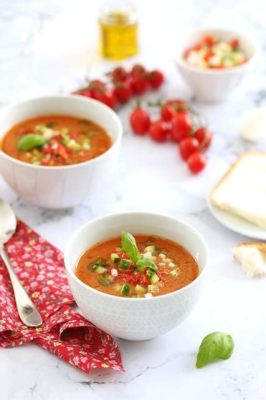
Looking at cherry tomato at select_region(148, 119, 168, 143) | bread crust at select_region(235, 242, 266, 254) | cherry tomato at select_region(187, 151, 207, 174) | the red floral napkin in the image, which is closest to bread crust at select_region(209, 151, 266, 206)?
cherry tomato at select_region(187, 151, 207, 174)

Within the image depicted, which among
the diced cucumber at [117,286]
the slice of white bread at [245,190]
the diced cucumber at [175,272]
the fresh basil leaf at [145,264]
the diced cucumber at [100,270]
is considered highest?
the fresh basil leaf at [145,264]

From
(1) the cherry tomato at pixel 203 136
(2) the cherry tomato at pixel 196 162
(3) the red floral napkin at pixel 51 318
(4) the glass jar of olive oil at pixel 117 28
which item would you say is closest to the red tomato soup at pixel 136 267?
(3) the red floral napkin at pixel 51 318

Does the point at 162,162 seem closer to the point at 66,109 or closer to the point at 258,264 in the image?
the point at 66,109

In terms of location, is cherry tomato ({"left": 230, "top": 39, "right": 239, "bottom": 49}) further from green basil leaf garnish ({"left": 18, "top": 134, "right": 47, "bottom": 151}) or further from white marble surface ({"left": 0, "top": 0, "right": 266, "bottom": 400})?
green basil leaf garnish ({"left": 18, "top": 134, "right": 47, "bottom": 151})

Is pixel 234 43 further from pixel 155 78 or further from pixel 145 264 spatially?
pixel 145 264

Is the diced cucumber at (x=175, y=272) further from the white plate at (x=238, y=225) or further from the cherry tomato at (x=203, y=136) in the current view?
the cherry tomato at (x=203, y=136)
